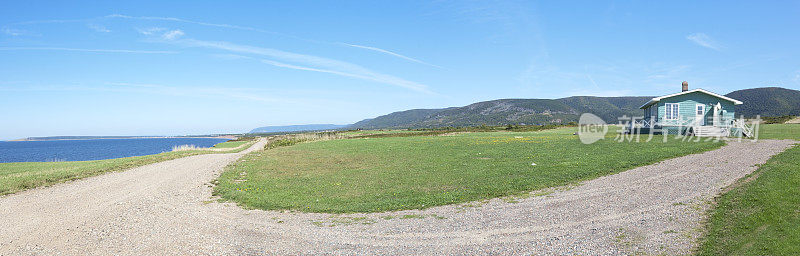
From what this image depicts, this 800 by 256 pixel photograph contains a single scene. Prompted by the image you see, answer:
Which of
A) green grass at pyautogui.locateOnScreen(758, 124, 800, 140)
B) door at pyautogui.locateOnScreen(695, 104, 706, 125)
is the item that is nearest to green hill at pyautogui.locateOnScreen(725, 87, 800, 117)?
green grass at pyautogui.locateOnScreen(758, 124, 800, 140)

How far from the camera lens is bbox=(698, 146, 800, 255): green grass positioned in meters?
7.34

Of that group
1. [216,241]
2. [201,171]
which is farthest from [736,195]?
[201,171]

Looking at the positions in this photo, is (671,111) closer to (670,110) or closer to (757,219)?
(670,110)

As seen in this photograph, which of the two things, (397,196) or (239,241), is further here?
(397,196)

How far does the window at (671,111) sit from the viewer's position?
145ft

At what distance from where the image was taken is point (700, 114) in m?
43.8

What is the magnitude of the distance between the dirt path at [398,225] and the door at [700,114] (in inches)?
1369

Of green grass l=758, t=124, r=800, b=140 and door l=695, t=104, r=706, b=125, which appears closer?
green grass l=758, t=124, r=800, b=140

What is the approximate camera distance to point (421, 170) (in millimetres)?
21234

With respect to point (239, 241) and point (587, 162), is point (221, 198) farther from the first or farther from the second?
point (587, 162)

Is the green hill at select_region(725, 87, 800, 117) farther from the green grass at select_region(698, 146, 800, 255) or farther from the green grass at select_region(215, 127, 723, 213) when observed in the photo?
the green grass at select_region(698, 146, 800, 255)

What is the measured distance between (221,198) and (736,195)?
18799mm

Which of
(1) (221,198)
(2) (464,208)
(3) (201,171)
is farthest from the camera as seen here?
(3) (201,171)

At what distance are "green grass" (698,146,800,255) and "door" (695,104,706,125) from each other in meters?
37.7
